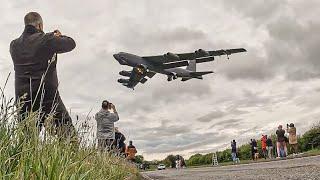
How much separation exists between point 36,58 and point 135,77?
3776 centimetres

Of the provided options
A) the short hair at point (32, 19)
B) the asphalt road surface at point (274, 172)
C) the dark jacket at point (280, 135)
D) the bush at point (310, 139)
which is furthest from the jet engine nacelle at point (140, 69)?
the short hair at point (32, 19)

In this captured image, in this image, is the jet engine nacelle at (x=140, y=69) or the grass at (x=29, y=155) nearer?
the grass at (x=29, y=155)

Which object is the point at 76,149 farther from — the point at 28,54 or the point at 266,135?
the point at 266,135

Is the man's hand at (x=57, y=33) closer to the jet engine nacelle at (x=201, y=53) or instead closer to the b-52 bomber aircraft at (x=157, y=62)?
the b-52 bomber aircraft at (x=157, y=62)

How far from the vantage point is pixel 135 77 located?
43.1 m

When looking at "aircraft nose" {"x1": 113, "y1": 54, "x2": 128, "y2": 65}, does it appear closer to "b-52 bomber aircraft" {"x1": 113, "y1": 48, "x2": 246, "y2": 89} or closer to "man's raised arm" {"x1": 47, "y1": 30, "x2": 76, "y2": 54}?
"b-52 bomber aircraft" {"x1": 113, "y1": 48, "x2": 246, "y2": 89}

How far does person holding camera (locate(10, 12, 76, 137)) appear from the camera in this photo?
5.28 metres

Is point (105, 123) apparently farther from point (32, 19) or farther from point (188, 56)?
point (188, 56)

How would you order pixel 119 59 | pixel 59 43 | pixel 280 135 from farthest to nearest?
pixel 119 59 < pixel 280 135 < pixel 59 43

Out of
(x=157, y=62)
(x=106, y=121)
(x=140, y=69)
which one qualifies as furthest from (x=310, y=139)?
(x=106, y=121)

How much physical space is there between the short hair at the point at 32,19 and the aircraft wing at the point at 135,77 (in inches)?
1439

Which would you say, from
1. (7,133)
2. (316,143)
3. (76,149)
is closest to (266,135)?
(316,143)

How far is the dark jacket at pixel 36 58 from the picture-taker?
529cm

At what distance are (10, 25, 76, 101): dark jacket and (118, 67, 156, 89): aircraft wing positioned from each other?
36615mm
